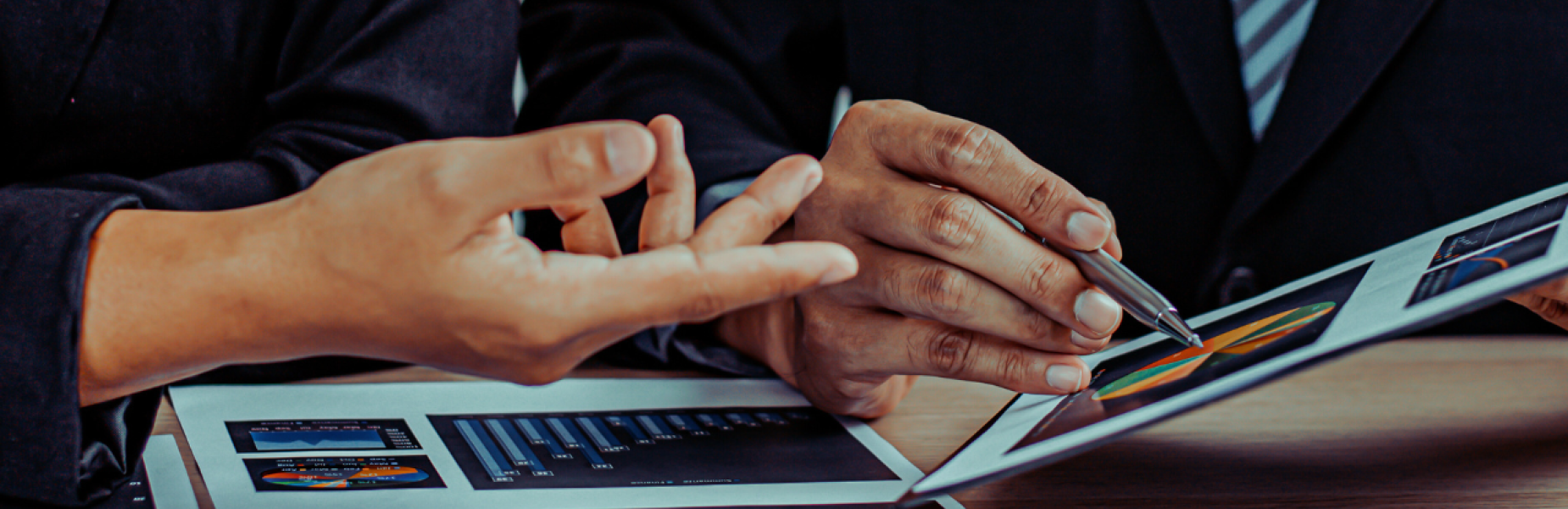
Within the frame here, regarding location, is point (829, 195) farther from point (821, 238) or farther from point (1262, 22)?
point (1262, 22)

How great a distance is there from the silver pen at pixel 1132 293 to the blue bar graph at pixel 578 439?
0.31m

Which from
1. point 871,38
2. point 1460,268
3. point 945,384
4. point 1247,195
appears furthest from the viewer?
point 871,38

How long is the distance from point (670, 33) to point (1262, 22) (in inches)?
25.3

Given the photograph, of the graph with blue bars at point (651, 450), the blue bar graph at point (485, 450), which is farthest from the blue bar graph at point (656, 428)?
the blue bar graph at point (485, 450)

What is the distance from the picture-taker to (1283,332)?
1.61 feet

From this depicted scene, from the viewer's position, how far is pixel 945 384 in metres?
0.82

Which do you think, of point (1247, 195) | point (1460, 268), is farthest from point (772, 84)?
point (1460, 268)

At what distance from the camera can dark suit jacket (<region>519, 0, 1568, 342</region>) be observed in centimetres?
97

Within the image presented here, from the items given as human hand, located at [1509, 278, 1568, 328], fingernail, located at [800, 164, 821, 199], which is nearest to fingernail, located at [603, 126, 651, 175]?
fingernail, located at [800, 164, 821, 199]

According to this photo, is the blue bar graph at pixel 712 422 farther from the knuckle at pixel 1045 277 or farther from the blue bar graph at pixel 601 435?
the knuckle at pixel 1045 277

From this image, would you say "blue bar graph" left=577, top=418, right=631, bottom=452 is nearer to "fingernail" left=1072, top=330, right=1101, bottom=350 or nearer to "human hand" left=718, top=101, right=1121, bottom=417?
"human hand" left=718, top=101, right=1121, bottom=417

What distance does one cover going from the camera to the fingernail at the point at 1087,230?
21.9 inches

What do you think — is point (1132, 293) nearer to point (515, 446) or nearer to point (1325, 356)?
point (1325, 356)

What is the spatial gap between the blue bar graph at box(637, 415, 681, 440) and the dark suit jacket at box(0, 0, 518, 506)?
0.28 meters
